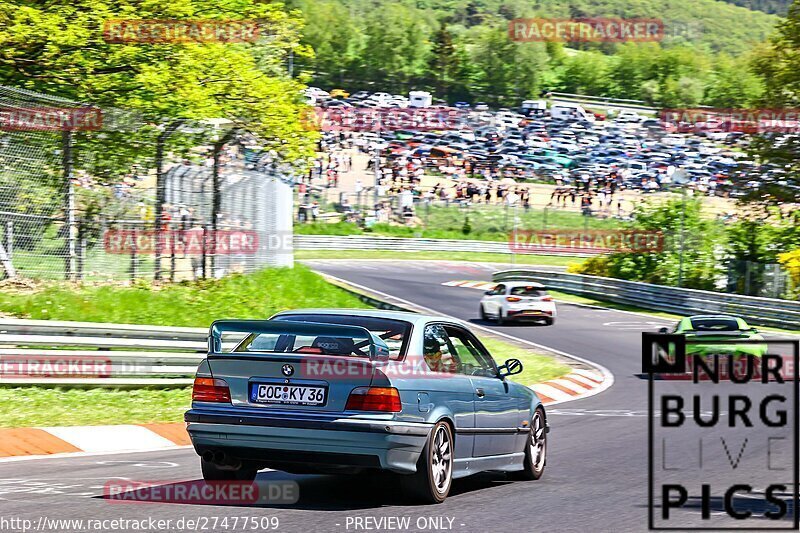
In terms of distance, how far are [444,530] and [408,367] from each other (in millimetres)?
1399

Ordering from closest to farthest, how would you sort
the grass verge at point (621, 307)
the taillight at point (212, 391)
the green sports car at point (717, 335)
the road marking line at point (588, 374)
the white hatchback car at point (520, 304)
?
the taillight at point (212, 391), the green sports car at point (717, 335), the road marking line at point (588, 374), the white hatchback car at point (520, 304), the grass verge at point (621, 307)

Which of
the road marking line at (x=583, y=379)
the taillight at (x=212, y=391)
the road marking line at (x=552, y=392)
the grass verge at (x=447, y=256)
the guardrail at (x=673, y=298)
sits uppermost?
the taillight at (x=212, y=391)

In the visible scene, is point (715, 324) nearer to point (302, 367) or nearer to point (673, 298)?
point (302, 367)

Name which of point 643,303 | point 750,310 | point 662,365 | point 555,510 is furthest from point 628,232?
point 555,510

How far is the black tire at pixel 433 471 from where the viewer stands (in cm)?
755

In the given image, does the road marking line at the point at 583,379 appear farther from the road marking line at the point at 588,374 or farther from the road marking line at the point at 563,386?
the road marking line at the point at 563,386

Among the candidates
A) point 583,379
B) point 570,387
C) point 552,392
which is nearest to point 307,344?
point 552,392

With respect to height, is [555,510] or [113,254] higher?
[113,254]

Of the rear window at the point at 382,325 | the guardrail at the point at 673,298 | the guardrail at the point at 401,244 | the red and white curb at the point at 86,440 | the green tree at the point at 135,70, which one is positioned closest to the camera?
the rear window at the point at 382,325

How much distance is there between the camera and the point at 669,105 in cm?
14438

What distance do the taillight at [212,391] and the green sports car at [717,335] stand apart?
13.3 m

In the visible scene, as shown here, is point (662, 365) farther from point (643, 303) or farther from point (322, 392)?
point (643, 303)

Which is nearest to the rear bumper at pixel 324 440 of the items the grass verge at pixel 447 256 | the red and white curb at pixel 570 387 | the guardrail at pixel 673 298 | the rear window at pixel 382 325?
the rear window at pixel 382 325

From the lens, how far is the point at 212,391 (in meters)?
7.75
